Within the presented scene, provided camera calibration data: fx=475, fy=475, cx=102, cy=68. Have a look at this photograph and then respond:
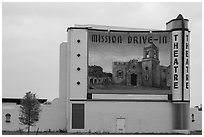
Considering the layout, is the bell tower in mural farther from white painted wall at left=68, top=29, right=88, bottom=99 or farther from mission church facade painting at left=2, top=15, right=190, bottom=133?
white painted wall at left=68, top=29, right=88, bottom=99

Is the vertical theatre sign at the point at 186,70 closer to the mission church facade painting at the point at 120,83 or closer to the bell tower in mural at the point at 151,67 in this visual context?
the mission church facade painting at the point at 120,83

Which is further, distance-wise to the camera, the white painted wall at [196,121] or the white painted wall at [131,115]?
the white painted wall at [196,121]

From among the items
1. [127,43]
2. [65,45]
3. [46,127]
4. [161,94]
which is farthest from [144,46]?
[46,127]

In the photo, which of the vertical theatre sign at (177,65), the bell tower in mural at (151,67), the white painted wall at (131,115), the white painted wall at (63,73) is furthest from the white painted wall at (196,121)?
the white painted wall at (63,73)

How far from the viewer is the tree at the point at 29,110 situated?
148 ft

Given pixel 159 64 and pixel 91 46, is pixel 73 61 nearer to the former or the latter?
pixel 91 46

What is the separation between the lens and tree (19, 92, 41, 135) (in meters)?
45.0

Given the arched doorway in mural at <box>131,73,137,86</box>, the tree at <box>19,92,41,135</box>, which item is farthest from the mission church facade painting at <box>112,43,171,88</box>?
the tree at <box>19,92,41,135</box>

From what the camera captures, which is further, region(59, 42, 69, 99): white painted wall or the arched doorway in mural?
region(59, 42, 69, 99): white painted wall

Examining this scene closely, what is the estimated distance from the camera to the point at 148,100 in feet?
156

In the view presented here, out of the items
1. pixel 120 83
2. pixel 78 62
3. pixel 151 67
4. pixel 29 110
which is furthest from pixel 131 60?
pixel 29 110

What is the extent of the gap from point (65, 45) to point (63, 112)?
7.00m

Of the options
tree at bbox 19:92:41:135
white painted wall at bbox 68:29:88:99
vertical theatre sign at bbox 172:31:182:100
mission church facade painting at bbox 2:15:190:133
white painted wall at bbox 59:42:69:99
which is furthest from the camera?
white painted wall at bbox 59:42:69:99

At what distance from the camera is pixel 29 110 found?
44969 mm
